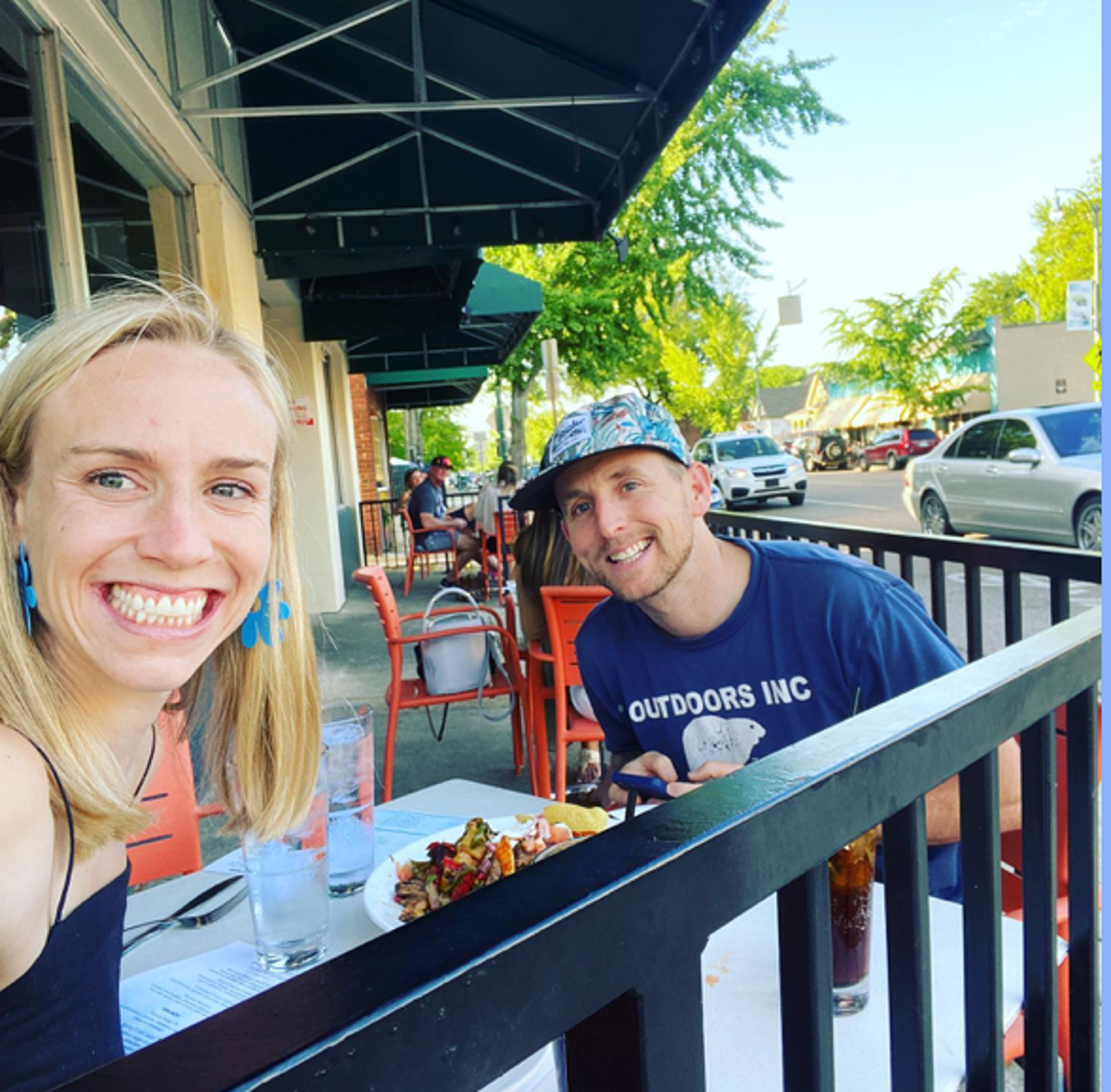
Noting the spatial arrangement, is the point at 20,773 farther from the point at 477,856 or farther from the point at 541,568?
the point at 541,568

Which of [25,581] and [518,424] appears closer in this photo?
[25,581]

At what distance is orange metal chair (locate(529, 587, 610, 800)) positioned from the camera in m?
3.74

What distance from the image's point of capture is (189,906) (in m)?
1.62

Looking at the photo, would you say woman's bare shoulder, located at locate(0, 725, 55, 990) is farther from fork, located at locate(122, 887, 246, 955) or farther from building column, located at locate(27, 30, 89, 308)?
building column, located at locate(27, 30, 89, 308)

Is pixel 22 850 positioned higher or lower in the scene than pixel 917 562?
higher

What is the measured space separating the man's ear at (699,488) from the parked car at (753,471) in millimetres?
18748

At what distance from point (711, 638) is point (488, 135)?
4.50 m

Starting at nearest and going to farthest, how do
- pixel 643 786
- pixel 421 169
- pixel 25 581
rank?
pixel 25 581
pixel 643 786
pixel 421 169

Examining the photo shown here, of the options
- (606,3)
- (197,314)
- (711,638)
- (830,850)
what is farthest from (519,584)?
(830,850)

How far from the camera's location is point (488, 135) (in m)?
5.62

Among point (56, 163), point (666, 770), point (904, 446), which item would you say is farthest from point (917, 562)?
point (904, 446)

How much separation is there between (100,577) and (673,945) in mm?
933

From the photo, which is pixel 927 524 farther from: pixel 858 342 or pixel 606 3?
pixel 858 342

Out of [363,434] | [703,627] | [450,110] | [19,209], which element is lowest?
[703,627]
